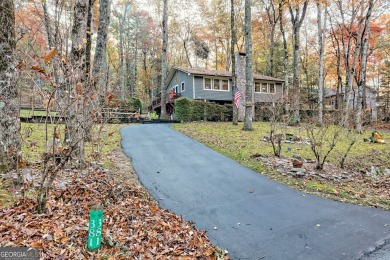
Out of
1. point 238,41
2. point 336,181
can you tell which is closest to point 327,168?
point 336,181

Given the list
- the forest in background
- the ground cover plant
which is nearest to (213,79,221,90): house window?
the forest in background

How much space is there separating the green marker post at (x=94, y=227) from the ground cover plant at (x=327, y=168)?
16.0ft

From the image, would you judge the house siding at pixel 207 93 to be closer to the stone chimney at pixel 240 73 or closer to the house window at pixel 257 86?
the stone chimney at pixel 240 73

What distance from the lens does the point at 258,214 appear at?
4.52 m

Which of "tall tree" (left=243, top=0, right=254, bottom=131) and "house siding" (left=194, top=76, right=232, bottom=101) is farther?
"house siding" (left=194, top=76, right=232, bottom=101)

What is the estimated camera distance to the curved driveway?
138 inches

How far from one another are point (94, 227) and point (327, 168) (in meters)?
7.19

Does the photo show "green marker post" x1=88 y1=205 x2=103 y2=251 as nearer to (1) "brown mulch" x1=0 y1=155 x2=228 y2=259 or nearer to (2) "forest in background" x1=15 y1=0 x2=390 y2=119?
(1) "brown mulch" x1=0 y1=155 x2=228 y2=259

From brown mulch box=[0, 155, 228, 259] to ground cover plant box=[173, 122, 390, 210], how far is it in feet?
11.8

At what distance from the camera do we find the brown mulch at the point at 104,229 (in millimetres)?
2680

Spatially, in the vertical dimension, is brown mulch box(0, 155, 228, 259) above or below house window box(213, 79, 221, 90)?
below

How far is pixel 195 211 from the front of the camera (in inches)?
181

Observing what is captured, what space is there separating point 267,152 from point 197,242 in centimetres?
616

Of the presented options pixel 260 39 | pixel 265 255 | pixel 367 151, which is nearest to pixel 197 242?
pixel 265 255
